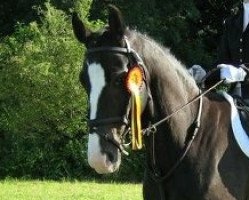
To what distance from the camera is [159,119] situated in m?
4.31

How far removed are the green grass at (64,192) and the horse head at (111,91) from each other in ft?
25.6

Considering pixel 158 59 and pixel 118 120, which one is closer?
pixel 118 120

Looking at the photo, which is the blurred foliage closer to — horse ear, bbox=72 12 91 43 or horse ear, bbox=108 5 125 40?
horse ear, bbox=72 12 91 43

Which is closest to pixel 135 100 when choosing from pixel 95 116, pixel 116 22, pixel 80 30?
pixel 95 116

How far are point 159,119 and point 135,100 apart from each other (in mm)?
393

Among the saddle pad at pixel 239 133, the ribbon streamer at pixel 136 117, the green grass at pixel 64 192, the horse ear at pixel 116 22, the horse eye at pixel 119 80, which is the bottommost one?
the green grass at pixel 64 192

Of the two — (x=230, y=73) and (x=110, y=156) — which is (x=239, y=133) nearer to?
(x=230, y=73)

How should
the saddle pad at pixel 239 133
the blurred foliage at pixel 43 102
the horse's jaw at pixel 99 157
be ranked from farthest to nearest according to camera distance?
the blurred foliage at pixel 43 102, the saddle pad at pixel 239 133, the horse's jaw at pixel 99 157

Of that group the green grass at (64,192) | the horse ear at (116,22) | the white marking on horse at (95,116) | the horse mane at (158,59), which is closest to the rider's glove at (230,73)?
the horse mane at (158,59)

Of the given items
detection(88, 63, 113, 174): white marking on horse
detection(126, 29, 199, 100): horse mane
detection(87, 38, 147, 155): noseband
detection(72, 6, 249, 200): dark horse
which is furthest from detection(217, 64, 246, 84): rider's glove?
detection(88, 63, 113, 174): white marking on horse

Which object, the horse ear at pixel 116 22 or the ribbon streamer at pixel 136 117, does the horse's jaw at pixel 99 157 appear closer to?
the ribbon streamer at pixel 136 117

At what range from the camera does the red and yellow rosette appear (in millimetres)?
3957

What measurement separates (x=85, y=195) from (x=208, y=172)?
7.94 meters

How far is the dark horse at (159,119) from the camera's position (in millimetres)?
3934
